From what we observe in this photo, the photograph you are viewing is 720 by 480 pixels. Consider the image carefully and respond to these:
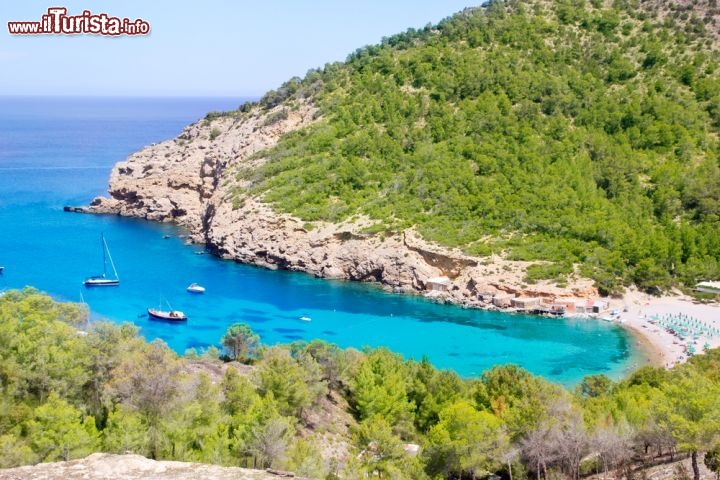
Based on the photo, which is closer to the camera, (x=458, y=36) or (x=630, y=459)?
(x=630, y=459)

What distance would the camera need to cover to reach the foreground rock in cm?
912

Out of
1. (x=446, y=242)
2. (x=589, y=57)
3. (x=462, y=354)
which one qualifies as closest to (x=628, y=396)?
(x=462, y=354)

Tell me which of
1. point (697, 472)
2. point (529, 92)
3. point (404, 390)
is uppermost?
point (529, 92)

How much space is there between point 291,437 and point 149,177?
6894 cm

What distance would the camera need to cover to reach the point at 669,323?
46.6 meters

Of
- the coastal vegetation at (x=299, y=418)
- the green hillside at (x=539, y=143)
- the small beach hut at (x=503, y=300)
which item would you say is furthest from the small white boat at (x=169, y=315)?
the small beach hut at (x=503, y=300)

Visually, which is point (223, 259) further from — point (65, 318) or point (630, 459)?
point (630, 459)

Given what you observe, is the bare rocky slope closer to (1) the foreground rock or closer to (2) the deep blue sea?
(2) the deep blue sea

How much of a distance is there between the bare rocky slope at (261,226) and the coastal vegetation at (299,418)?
26274 mm

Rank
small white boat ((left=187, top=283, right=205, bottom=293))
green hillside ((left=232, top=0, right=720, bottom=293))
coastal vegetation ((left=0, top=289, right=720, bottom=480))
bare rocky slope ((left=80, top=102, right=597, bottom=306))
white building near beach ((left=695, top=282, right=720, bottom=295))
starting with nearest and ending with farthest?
coastal vegetation ((left=0, top=289, right=720, bottom=480))
white building near beach ((left=695, top=282, right=720, bottom=295))
bare rocky slope ((left=80, top=102, right=597, bottom=306))
small white boat ((left=187, top=283, right=205, bottom=293))
green hillside ((left=232, top=0, right=720, bottom=293))

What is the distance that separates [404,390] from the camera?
90.9 ft

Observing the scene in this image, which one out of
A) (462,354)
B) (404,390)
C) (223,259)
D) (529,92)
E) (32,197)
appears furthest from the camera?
(32,197)

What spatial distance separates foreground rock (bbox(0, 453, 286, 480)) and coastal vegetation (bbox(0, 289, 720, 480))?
777cm

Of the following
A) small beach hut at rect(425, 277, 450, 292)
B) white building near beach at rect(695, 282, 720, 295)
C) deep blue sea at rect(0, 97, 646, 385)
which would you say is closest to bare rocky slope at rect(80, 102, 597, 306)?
small beach hut at rect(425, 277, 450, 292)
